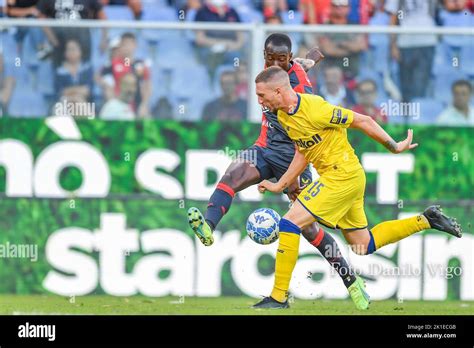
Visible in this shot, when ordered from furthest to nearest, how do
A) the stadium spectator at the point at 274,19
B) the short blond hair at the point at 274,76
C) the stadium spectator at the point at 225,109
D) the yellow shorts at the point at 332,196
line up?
the stadium spectator at the point at 274,19 < the stadium spectator at the point at 225,109 < the yellow shorts at the point at 332,196 < the short blond hair at the point at 274,76

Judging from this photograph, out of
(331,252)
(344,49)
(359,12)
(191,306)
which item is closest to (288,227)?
(331,252)

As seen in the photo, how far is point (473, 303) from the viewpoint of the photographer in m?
14.7

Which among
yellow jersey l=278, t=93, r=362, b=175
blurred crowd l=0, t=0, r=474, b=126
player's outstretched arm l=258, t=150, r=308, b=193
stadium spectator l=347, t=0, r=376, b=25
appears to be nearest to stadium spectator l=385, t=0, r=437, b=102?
blurred crowd l=0, t=0, r=474, b=126

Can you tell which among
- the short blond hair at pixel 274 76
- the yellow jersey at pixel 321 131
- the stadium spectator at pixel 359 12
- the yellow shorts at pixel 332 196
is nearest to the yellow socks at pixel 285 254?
the yellow shorts at pixel 332 196

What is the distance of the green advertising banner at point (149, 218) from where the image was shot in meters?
14.8

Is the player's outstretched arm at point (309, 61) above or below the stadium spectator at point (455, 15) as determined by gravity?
below

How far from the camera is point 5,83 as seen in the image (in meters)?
14.6

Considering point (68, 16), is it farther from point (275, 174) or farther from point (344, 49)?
point (275, 174)

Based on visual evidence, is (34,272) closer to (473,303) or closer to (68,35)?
(68,35)

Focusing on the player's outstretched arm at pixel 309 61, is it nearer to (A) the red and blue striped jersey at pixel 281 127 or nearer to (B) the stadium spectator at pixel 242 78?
(A) the red and blue striped jersey at pixel 281 127

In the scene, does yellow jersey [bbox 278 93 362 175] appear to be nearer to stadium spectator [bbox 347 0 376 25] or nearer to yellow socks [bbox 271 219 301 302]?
yellow socks [bbox 271 219 301 302]

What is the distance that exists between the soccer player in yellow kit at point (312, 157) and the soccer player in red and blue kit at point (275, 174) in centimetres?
70

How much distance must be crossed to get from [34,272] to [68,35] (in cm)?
300

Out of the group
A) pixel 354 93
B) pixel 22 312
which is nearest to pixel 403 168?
pixel 354 93
